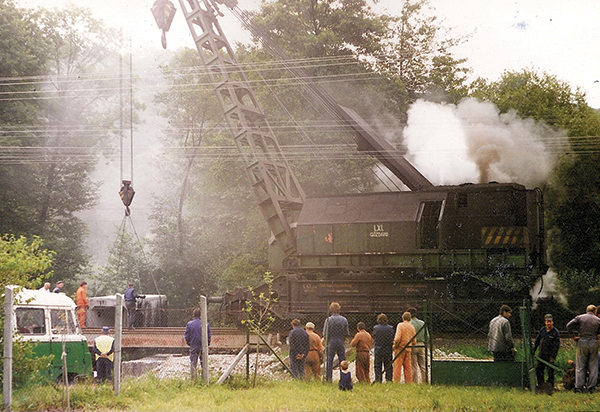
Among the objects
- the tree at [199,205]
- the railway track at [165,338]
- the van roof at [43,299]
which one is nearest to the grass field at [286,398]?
the van roof at [43,299]

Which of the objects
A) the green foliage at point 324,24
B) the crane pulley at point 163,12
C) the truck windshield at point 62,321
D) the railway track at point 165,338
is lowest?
the railway track at point 165,338

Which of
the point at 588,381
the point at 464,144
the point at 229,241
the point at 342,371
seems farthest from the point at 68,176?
the point at 588,381

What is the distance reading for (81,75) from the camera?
120 feet

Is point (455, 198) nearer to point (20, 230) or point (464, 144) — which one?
point (464, 144)

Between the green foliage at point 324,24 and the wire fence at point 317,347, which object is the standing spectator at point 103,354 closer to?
the wire fence at point 317,347

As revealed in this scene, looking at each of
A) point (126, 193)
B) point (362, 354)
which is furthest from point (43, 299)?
point (362, 354)

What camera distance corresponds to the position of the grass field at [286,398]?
31.3 ft

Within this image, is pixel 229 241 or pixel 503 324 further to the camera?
pixel 229 241

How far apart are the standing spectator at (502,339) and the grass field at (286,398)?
855 millimetres

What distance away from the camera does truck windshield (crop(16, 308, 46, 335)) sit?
37.8 feet

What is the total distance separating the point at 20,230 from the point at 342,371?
2547cm

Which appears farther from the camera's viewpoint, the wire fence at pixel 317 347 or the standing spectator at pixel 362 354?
the standing spectator at pixel 362 354

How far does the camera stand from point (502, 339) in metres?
11.6

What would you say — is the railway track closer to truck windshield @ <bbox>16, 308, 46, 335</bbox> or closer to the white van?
the white van
